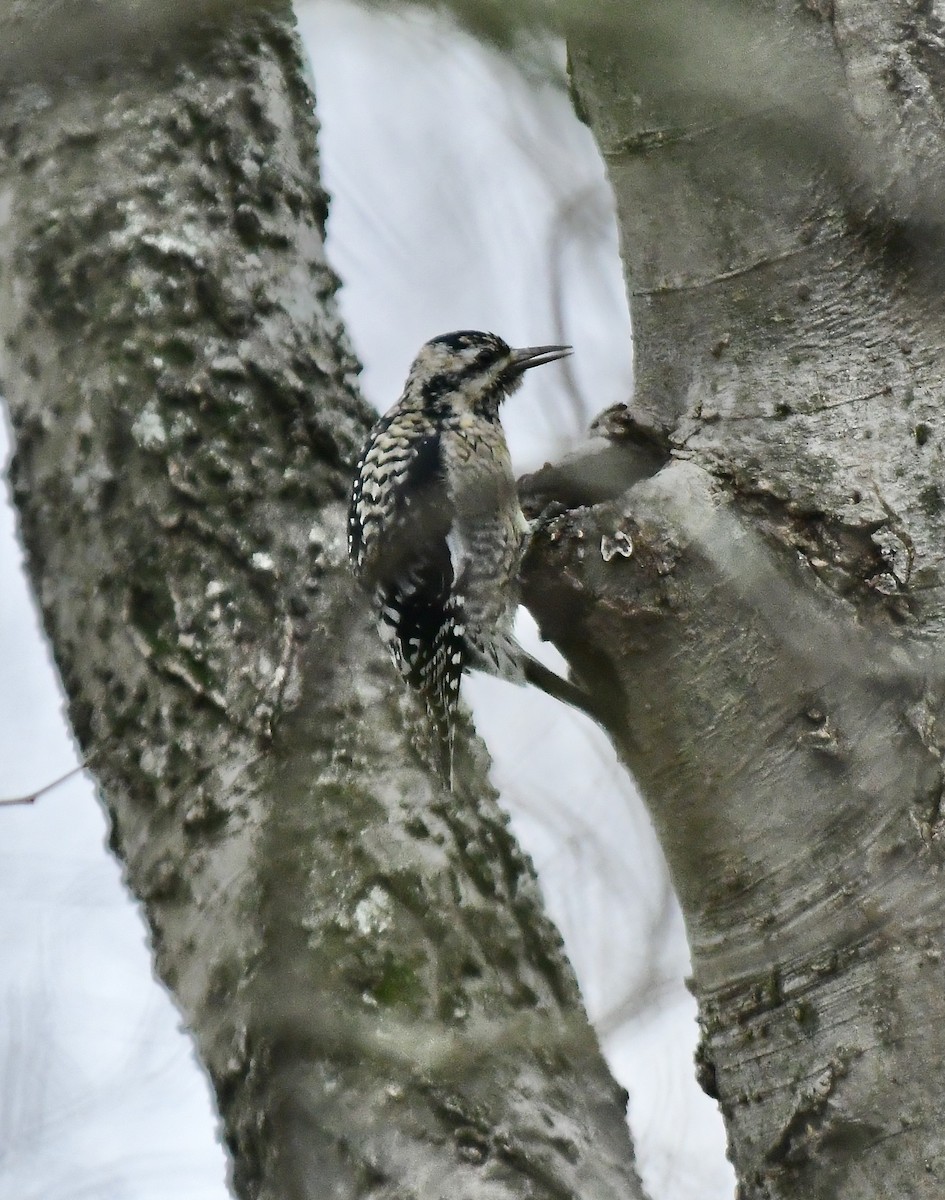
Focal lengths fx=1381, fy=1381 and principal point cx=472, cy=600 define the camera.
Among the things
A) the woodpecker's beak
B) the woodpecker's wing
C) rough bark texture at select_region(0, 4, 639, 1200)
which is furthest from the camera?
the woodpecker's beak

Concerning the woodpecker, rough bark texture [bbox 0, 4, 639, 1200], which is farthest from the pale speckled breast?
rough bark texture [bbox 0, 4, 639, 1200]

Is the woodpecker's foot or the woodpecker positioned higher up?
the woodpecker

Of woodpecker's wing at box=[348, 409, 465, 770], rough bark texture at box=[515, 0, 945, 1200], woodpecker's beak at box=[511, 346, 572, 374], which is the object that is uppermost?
woodpecker's beak at box=[511, 346, 572, 374]

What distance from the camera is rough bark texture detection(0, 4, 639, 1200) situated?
2178 mm

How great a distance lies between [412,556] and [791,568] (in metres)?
1.23

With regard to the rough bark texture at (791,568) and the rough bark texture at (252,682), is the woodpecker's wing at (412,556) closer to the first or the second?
the rough bark texture at (252,682)

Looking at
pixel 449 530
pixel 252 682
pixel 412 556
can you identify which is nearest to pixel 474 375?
pixel 412 556

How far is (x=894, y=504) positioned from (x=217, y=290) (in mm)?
1431

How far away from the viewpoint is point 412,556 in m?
3.01

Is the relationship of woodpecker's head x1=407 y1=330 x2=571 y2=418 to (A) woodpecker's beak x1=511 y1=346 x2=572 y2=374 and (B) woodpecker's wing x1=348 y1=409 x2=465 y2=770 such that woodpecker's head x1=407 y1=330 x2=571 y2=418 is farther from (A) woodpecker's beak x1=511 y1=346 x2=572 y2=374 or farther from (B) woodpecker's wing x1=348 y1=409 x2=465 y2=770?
(B) woodpecker's wing x1=348 y1=409 x2=465 y2=770

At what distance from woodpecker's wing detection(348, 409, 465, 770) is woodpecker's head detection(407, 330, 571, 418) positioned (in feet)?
0.40

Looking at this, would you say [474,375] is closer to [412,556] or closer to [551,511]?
[412,556]

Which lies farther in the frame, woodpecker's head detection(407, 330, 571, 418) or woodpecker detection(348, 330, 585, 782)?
woodpecker's head detection(407, 330, 571, 418)

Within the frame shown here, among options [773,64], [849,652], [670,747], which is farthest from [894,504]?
[773,64]
